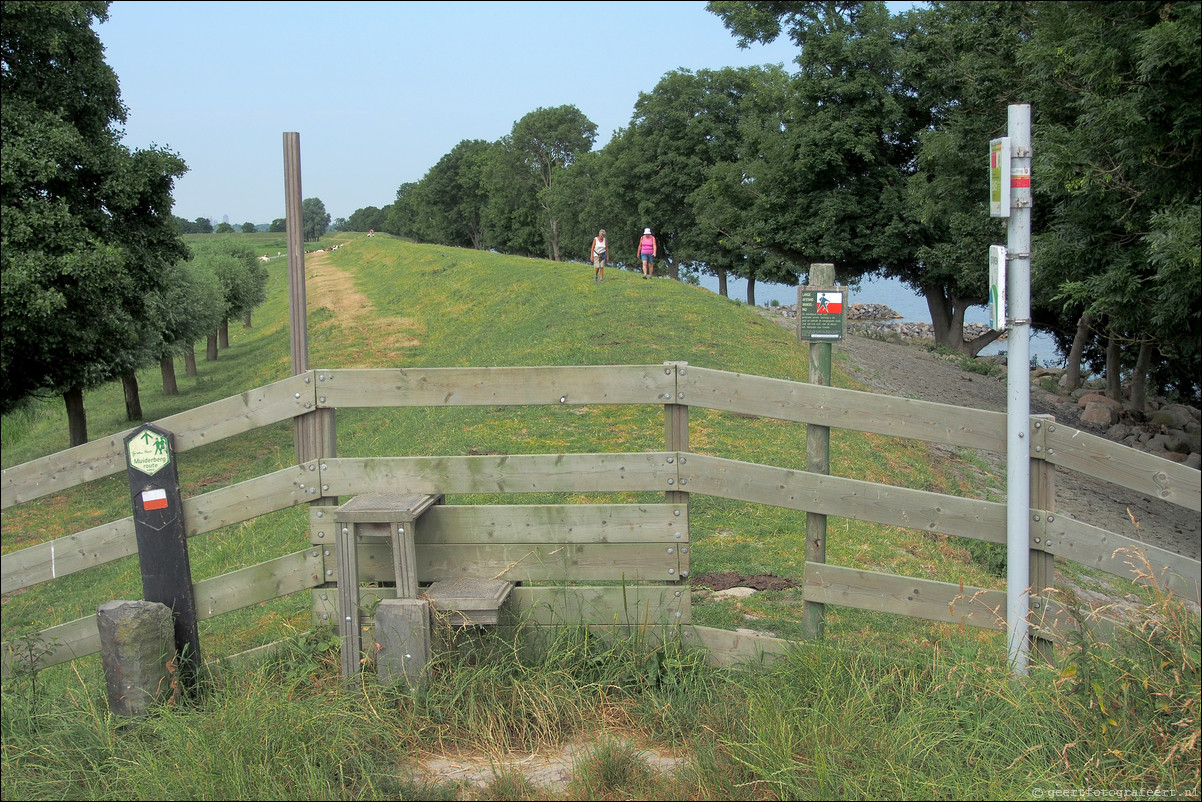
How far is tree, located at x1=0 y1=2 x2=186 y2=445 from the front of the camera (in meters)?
16.0

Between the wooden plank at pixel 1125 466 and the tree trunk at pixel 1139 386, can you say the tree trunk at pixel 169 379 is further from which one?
the wooden plank at pixel 1125 466

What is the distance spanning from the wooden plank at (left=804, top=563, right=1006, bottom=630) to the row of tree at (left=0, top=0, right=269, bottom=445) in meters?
15.2

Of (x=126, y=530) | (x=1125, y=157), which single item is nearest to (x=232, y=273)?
(x=1125, y=157)

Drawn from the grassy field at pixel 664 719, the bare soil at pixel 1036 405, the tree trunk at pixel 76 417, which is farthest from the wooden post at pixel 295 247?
the tree trunk at pixel 76 417

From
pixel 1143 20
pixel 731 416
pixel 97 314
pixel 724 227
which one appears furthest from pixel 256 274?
pixel 1143 20

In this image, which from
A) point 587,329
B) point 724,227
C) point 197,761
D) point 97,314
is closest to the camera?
point 197,761

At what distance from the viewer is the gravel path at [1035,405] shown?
559 inches

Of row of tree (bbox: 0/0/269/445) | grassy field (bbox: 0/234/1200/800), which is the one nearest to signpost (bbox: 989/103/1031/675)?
grassy field (bbox: 0/234/1200/800)

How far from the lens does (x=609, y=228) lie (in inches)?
2501

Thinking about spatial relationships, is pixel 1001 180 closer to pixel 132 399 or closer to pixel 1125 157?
pixel 1125 157

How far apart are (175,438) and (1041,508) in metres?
4.35

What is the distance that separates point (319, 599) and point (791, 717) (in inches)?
100

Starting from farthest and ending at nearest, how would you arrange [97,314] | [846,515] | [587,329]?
[587,329] → [97,314] → [846,515]

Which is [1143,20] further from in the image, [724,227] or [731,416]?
[724,227]
